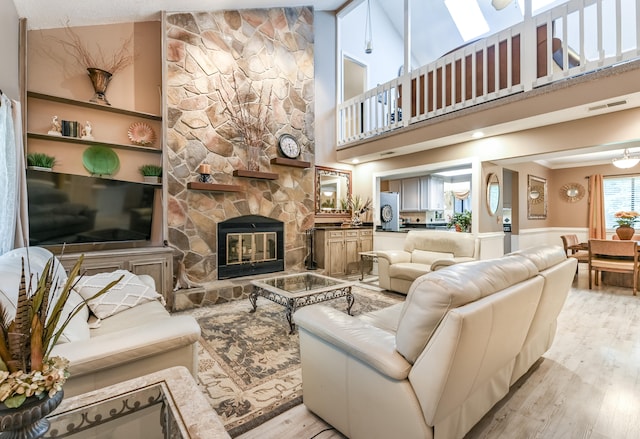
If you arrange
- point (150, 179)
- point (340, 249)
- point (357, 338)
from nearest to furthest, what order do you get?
point (357, 338)
point (150, 179)
point (340, 249)

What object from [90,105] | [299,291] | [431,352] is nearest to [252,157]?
[90,105]

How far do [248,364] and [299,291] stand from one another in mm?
910

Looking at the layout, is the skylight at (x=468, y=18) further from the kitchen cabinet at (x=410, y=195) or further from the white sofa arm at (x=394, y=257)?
the white sofa arm at (x=394, y=257)

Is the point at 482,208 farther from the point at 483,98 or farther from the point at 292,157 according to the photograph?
the point at 292,157

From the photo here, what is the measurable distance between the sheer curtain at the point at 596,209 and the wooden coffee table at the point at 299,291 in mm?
6996

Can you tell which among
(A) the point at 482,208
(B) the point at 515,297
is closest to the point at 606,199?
(A) the point at 482,208

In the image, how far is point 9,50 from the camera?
274 centimetres

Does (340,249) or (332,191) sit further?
(332,191)

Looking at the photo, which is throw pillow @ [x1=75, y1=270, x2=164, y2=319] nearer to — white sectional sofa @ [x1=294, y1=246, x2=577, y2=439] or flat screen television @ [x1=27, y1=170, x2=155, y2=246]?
flat screen television @ [x1=27, y1=170, x2=155, y2=246]

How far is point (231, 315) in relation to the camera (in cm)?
344

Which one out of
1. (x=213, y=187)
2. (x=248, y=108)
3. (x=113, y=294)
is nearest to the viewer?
(x=113, y=294)

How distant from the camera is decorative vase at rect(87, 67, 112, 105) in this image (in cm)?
351

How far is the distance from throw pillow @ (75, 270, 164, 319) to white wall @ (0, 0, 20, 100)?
1904 millimetres

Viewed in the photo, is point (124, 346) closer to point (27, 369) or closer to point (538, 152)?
point (27, 369)
